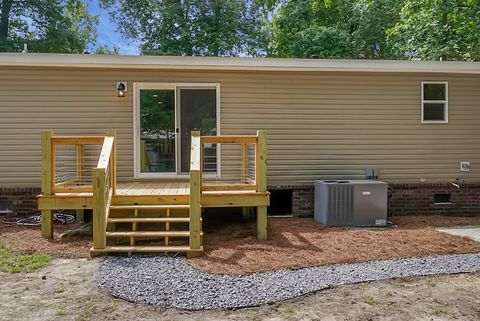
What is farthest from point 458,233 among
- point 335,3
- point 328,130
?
point 335,3

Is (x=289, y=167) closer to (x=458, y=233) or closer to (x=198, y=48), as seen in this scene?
(x=458, y=233)

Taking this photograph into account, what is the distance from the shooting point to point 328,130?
24.1 feet

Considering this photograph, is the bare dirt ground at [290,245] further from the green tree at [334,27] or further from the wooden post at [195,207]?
the green tree at [334,27]

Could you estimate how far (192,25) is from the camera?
1762 centimetres

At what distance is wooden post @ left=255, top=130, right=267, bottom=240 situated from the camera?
540cm

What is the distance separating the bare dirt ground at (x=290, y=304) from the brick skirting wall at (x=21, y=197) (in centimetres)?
316

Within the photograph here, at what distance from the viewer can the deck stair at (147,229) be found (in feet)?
15.7

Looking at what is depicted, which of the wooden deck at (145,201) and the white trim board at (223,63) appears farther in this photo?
the white trim board at (223,63)

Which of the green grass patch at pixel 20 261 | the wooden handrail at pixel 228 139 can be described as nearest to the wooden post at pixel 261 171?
the wooden handrail at pixel 228 139

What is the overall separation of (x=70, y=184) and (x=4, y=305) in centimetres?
321

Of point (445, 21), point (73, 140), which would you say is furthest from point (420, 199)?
point (445, 21)

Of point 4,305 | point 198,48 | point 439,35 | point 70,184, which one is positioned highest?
point 198,48

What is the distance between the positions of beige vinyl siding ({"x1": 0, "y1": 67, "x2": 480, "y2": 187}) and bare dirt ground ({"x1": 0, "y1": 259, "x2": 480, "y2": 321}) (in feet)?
11.7

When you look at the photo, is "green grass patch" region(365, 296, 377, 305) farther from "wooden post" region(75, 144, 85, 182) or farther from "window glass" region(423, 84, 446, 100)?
"window glass" region(423, 84, 446, 100)
